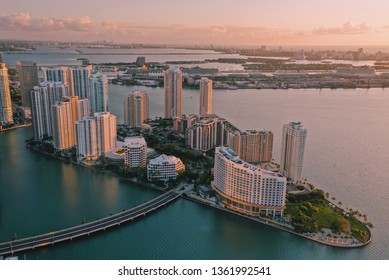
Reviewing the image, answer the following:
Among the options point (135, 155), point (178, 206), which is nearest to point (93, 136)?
point (135, 155)

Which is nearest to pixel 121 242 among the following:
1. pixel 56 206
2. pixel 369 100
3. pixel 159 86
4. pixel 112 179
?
pixel 56 206

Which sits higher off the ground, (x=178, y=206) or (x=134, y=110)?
(x=134, y=110)

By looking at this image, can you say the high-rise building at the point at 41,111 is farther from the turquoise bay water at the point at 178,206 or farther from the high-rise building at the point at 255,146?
the high-rise building at the point at 255,146

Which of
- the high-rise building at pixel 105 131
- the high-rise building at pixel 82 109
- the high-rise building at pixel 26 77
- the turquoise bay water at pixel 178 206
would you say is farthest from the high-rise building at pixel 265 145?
the high-rise building at pixel 26 77

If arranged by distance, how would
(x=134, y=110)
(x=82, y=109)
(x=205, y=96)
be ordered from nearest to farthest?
(x=82, y=109)
(x=134, y=110)
(x=205, y=96)

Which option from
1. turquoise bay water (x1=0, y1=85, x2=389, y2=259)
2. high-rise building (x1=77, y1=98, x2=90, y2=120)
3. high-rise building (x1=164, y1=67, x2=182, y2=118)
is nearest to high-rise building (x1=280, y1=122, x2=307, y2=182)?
turquoise bay water (x1=0, y1=85, x2=389, y2=259)

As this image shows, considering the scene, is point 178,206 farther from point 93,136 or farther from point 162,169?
point 93,136

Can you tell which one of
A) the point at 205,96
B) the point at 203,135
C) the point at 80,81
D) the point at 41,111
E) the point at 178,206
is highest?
the point at 80,81
